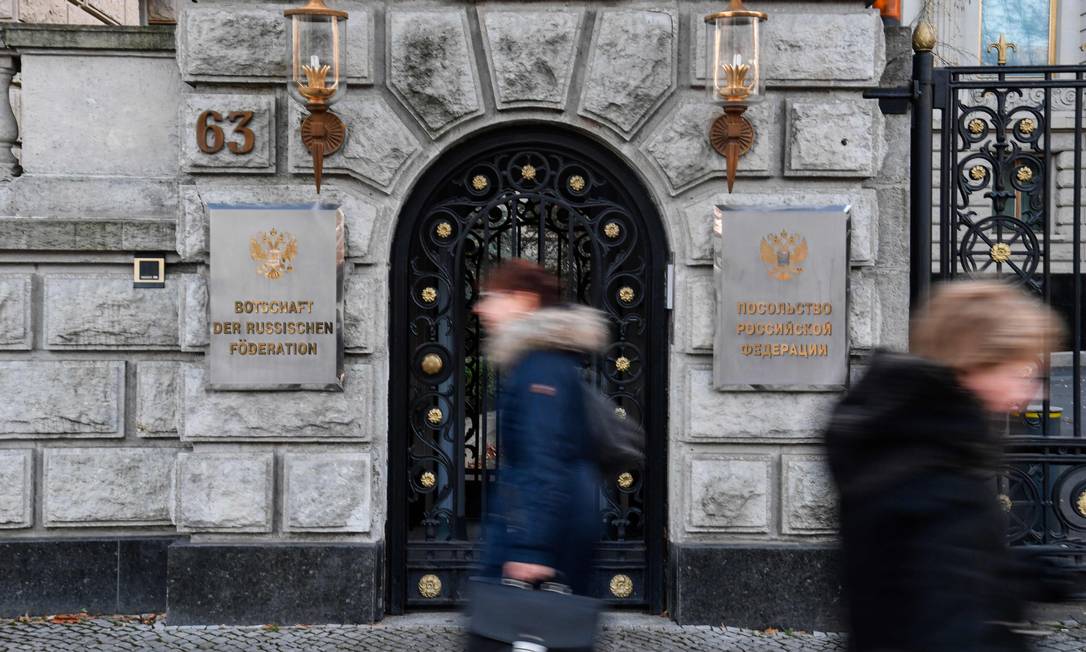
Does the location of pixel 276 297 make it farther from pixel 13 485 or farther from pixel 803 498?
pixel 803 498

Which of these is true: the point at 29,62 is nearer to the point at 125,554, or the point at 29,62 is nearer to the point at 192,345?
the point at 192,345

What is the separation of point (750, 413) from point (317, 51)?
3074mm

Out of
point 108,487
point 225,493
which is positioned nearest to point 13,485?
point 108,487

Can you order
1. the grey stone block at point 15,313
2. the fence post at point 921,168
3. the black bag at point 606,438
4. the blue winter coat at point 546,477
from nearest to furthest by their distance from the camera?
1. the blue winter coat at point 546,477
2. the black bag at point 606,438
3. the grey stone block at point 15,313
4. the fence post at point 921,168

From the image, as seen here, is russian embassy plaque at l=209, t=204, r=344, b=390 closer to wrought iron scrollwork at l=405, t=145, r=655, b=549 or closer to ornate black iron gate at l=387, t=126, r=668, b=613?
ornate black iron gate at l=387, t=126, r=668, b=613

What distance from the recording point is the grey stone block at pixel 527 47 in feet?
22.0

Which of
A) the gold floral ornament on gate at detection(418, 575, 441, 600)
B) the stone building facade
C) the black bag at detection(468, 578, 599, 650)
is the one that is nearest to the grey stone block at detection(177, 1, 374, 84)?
the stone building facade

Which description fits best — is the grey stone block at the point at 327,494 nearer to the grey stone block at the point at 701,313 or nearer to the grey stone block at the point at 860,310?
the grey stone block at the point at 701,313

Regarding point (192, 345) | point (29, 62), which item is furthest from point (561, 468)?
point (29, 62)

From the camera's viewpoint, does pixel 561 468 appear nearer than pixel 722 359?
Yes

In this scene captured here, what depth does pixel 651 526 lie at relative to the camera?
Answer: 7.07 meters

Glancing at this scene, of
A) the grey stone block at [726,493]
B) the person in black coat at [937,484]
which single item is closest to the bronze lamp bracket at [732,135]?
the grey stone block at [726,493]

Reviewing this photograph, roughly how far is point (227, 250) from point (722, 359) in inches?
110

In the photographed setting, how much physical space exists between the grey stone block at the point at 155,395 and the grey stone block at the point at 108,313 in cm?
13
